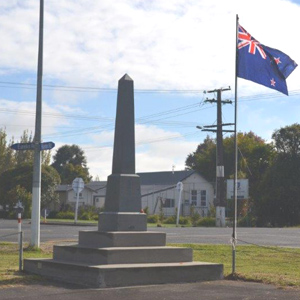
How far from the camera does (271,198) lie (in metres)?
61.0

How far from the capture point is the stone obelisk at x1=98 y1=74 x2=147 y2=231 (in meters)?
14.1

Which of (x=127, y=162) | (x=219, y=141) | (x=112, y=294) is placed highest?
(x=219, y=141)

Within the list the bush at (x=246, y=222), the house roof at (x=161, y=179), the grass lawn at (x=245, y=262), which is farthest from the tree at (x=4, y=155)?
the grass lawn at (x=245, y=262)

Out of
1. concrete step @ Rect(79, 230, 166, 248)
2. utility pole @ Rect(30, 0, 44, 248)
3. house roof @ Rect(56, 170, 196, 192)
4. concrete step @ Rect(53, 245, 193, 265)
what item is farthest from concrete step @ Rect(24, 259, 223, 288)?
house roof @ Rect(56, 170, 196, 192)

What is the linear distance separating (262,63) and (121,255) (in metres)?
6.90

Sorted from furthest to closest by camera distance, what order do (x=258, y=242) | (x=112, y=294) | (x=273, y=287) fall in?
(x=258, y=242)
(x=273, y=287)
(x=112, y=294)

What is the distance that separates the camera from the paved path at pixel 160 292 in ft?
35.7

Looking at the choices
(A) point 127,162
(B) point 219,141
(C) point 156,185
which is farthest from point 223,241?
(C) point 156,185

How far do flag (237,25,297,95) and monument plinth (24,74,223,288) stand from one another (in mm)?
3416

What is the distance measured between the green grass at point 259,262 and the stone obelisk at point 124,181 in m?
2.36

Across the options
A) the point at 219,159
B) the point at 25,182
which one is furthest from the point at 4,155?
the point at 219,159

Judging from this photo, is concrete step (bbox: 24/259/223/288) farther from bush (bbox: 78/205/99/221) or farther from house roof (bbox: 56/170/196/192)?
house roof (bbox: 56/170/196/192)

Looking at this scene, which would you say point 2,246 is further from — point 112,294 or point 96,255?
point 112,294

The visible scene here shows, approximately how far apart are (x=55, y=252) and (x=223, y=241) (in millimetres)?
12948
